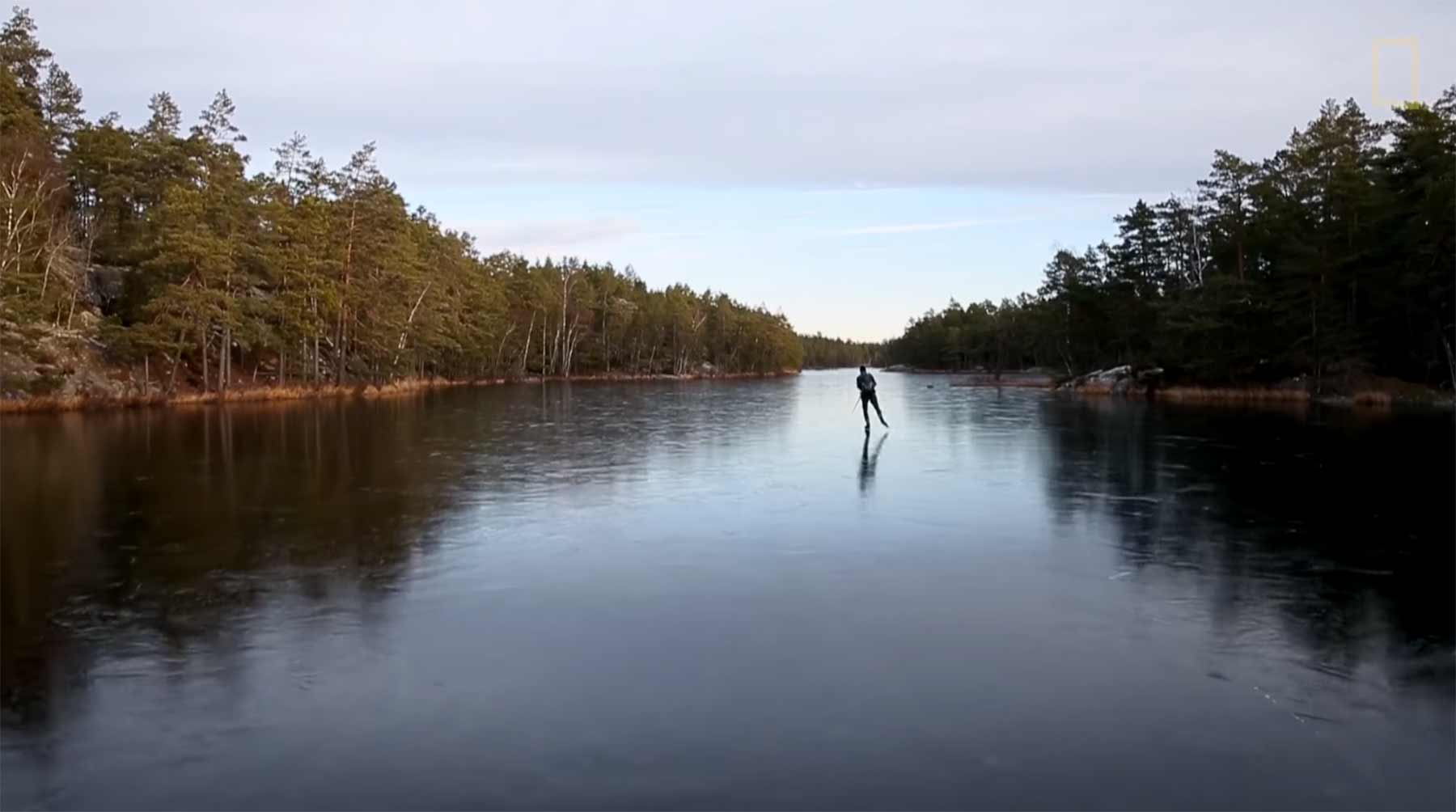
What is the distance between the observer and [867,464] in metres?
17.4

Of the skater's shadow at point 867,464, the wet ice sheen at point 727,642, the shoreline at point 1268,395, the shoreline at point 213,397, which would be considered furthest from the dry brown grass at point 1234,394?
the shoreline at point 213,397

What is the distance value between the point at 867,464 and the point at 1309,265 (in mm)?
30828

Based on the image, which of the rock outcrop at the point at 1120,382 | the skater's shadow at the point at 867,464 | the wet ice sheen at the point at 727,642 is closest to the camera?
the wet ice sheen at the point at 727,642

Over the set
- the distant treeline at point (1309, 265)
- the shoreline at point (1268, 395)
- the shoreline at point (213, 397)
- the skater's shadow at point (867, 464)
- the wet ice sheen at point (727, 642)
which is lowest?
the wet ice sheen at point (727, 642)

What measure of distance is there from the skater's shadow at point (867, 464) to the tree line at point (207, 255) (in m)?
26.9

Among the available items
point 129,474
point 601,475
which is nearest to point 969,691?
point 601,475

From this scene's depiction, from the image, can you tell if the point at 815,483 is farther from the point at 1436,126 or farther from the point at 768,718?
the point at 1436,126

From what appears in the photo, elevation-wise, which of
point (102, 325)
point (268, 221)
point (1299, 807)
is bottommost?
point (1299, 807)

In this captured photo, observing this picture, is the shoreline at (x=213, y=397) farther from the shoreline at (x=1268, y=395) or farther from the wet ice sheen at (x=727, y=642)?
the shoreline at (x=1268, y=395)

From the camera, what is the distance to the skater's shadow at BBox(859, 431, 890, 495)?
47.6ft

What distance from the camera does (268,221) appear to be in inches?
1750

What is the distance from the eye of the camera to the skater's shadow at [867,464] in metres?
14.5

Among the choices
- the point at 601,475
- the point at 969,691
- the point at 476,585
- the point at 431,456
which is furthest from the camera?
the point at 431,456

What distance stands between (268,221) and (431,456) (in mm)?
30816
